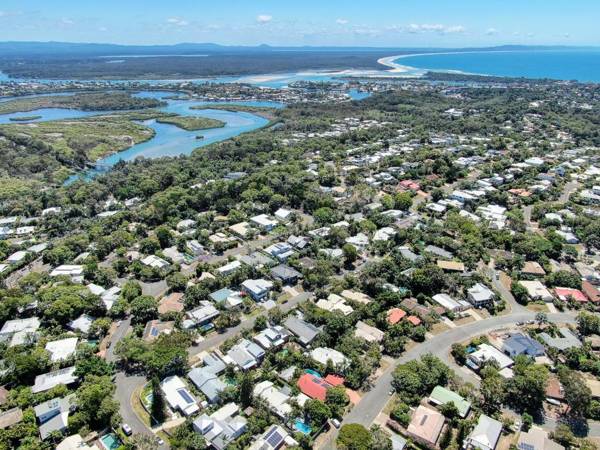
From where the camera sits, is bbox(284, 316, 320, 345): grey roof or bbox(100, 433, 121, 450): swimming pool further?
bbox(284, 316, 320, 345): grey roof

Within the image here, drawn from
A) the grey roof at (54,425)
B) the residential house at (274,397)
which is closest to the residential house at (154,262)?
the grey roof at (54,425)

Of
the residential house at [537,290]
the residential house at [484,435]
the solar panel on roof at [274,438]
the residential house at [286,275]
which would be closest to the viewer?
the residential house at [484,435]

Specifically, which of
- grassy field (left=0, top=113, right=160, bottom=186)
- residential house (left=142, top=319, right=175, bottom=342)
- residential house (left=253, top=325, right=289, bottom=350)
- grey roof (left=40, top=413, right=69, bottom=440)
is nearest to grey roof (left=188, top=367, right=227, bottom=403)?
residential house (left=253, top=325, right=289, bottom=350)

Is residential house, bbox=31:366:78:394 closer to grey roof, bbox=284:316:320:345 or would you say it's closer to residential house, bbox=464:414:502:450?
grey roof, bbox=284:316:320:345

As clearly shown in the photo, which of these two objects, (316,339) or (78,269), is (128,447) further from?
(78,269)

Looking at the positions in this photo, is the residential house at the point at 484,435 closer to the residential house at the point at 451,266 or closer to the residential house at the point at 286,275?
the residential house at the point at 451,266

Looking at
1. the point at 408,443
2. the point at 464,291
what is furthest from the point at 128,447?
the point at 464,291

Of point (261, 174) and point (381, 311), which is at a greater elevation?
point (261, 174)
